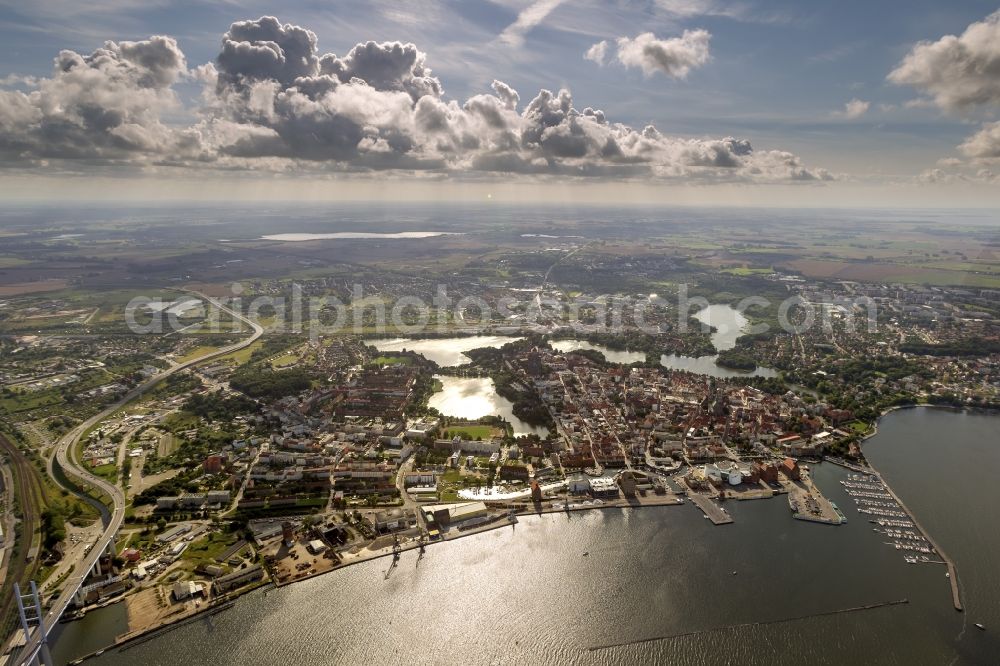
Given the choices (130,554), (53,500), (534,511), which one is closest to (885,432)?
(534,511)

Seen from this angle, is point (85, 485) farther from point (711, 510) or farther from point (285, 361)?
point (711, 510)

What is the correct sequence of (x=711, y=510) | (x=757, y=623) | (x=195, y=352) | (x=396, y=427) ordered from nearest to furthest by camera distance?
1. (x=757, y=623)
2. (x=711, y=510)
3. (x=396, y=427)
4. (x=195, y=352)

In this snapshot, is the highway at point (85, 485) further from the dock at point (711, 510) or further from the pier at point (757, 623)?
the dock at point (711, 510)

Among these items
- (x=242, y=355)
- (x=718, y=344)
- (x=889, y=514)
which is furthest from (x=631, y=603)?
(x=242, y=355)

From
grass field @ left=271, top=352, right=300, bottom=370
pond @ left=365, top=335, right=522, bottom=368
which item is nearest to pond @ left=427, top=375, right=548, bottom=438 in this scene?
pond @ left=365, top=335, right=522, bottom=368

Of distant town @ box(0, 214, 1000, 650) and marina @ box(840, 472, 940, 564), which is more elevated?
marina @ box(840, 472, 940, 564)

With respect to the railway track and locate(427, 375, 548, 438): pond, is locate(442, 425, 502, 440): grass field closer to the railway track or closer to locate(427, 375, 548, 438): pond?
locate(427, 375, 548, 438): pond
